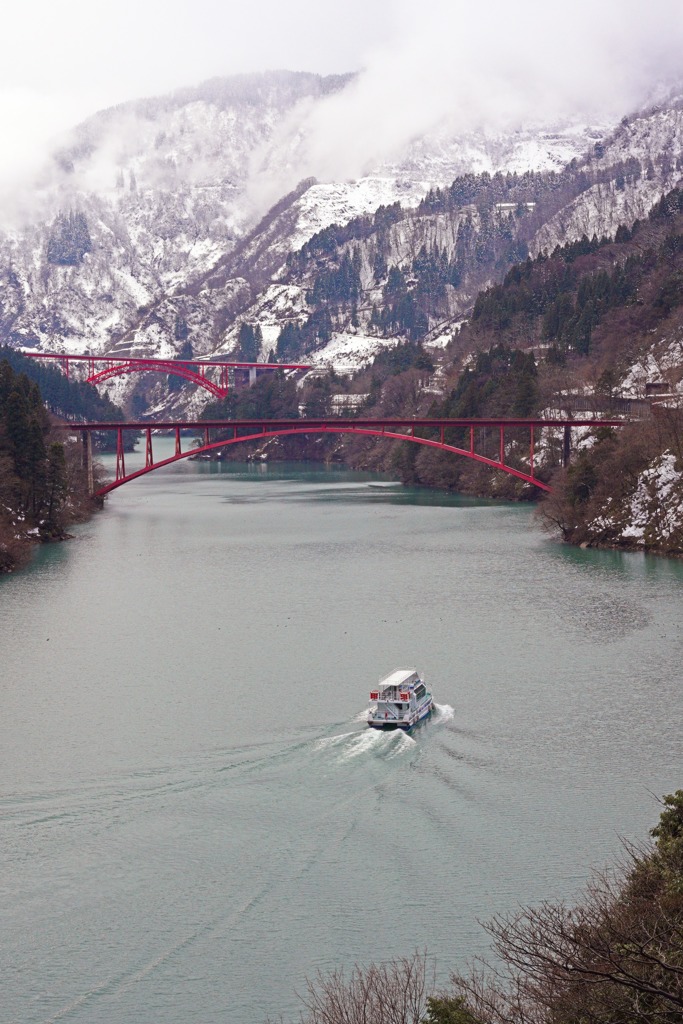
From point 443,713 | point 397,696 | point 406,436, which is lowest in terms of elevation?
point 443,713

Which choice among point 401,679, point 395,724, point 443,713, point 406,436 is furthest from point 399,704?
point 406,436

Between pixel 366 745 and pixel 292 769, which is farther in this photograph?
pixel 366 745

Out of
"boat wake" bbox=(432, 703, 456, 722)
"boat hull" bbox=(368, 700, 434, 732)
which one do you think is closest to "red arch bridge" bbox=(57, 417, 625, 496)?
"boat wake" bbox=(432, 703, 456, 722)

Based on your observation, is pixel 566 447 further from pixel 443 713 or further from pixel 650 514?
pixel 443 713

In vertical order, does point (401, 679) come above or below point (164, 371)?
below

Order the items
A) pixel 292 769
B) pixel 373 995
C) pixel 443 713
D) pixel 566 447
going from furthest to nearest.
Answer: pixel 566 447, pixel 443 713, pixel 292 769, pixel 373 995

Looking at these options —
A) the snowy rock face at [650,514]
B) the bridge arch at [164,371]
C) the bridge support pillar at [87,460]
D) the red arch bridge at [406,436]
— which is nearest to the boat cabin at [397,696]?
the snowy rock face at [650,514]

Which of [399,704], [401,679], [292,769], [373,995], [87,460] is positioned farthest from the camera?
[87,460]

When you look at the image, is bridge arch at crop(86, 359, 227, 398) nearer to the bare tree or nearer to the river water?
the river water
